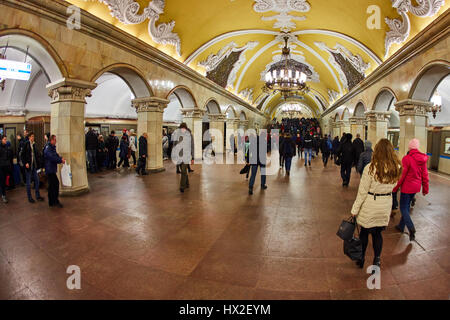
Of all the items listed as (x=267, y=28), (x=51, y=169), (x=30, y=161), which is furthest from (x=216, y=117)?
(x=51, y=169)

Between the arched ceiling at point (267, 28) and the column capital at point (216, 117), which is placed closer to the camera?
the arched ceiling at point (267, 28)

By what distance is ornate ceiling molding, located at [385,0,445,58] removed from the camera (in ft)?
19.1

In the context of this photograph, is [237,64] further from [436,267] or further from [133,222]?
[436,267]

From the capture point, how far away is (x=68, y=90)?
215 inches

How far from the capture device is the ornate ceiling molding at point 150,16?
257 inches

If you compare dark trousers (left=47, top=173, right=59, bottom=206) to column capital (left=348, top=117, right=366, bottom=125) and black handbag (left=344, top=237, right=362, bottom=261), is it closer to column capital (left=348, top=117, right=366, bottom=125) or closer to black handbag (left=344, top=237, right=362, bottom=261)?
black handbag (left=344, top=237, right=362, bottom=261)

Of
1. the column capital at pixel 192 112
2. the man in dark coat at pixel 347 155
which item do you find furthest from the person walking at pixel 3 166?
the man in dark coat at pixel 347 155

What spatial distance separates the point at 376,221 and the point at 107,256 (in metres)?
3.07

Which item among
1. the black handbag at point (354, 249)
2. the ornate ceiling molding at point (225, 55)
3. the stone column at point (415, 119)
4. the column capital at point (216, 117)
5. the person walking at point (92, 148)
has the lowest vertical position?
the black handbag at point (354, 249)

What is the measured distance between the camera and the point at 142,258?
9.29ft

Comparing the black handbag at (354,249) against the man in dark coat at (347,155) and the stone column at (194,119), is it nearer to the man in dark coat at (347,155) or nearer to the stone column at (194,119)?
the man in dark coat at (347,155)

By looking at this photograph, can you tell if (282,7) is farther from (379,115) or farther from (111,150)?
(111,150)

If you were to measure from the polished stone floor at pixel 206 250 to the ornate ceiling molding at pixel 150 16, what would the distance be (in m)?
5.13
